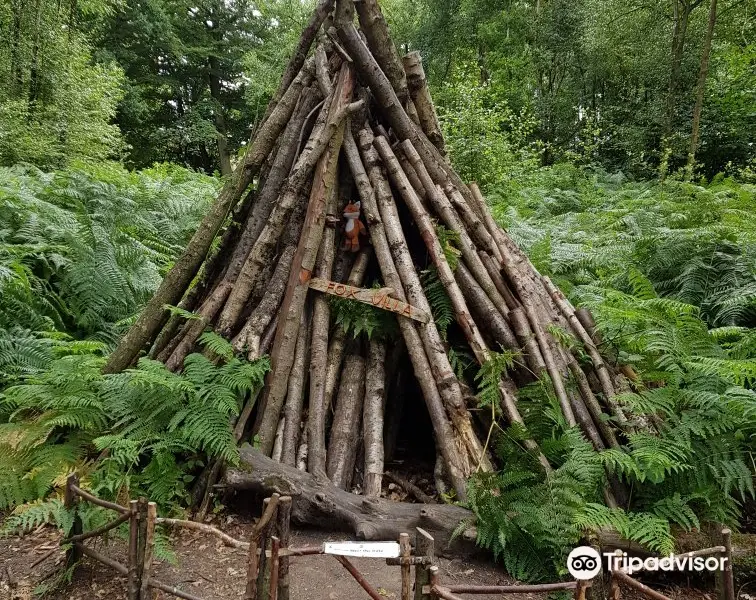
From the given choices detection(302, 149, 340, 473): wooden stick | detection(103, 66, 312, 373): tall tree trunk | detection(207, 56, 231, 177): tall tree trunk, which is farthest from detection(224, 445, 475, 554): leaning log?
detection(207, 56, 231, 177): tall tree trunk

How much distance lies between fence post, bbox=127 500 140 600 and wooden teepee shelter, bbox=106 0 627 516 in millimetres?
1255

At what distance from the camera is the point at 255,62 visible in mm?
19406

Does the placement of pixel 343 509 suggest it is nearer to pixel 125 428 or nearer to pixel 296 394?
pixel 296 394

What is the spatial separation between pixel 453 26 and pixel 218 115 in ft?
35.4

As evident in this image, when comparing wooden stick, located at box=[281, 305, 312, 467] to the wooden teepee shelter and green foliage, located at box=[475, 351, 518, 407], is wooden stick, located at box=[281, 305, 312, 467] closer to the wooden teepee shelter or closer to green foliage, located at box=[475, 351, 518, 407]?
the wooden teepee shelter

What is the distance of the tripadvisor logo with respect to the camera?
193 cm

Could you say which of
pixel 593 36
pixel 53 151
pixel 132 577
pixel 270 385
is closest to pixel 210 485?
pixel 270 385

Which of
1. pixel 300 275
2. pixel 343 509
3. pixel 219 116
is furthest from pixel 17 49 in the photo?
pixel 343 509

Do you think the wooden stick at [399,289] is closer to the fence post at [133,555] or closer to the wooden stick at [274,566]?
the wooden stick at [274,566]

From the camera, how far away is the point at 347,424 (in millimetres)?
3777

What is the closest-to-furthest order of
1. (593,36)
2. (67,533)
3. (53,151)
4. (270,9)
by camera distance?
(67,533) < (53,151) < (593,36) < (270,9)

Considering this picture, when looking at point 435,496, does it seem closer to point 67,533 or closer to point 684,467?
point 684,467

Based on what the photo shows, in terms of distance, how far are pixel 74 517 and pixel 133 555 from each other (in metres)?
0.71

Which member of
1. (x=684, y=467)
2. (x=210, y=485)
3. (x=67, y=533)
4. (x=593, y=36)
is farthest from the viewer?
(x=593, y=36)
